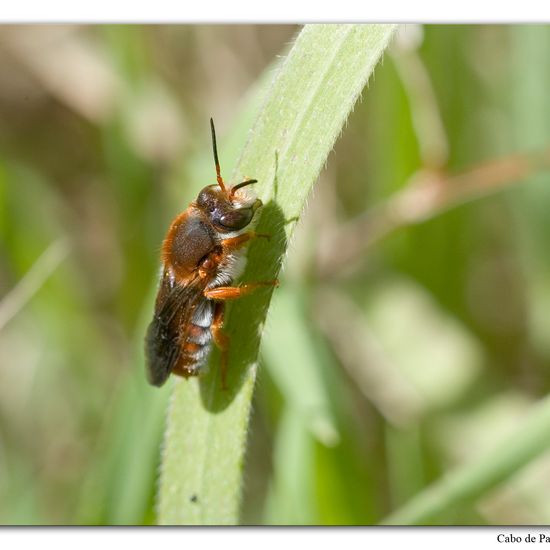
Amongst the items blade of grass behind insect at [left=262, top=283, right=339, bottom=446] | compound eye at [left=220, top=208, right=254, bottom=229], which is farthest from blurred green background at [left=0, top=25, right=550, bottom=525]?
compound eye at [left=220, top=208, right=254, bottom=229]

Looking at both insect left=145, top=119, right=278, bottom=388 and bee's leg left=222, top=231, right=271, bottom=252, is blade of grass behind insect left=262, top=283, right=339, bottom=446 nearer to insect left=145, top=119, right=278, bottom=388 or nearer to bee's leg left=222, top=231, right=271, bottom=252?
insect left=145, top=119, right=278, bottom=388

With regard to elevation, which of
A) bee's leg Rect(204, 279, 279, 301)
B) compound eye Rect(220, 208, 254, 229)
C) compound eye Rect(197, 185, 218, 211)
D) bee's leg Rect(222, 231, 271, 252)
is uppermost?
compound eye Rect(197, 185, 218, 211)

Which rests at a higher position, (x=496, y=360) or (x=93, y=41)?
(x=93, y=41)

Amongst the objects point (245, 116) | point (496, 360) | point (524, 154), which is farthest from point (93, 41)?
point (496, 360)

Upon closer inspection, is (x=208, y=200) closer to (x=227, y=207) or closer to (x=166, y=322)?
(x=227, y=207)
